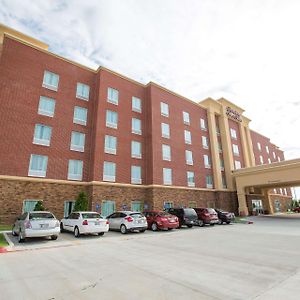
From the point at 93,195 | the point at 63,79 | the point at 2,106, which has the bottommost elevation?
the point at 93,195

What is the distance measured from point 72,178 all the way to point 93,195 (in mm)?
2912

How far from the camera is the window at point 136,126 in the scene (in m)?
29.9

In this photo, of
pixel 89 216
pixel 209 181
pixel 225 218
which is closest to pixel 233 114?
pixel 209 181

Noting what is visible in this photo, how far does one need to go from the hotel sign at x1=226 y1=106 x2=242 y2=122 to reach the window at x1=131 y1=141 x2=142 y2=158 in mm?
21919

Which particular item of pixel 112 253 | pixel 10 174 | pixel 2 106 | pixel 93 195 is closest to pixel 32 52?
pixel 2 106

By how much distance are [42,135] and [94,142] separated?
5346 mm

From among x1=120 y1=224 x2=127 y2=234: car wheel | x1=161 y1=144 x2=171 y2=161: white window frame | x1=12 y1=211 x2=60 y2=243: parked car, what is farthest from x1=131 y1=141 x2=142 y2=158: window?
x1=12 y1=211 x2=60 y2=243: parked car

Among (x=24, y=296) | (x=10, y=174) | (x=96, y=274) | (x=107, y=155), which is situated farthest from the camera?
(x=107, y=155)

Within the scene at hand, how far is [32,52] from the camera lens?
81.3 ft

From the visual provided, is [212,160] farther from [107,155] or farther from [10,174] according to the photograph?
[10,174]

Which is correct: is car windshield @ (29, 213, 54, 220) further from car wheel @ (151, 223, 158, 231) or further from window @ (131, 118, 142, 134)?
window @ (131, 118, 142, 134)

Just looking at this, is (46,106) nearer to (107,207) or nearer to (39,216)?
(107,207)

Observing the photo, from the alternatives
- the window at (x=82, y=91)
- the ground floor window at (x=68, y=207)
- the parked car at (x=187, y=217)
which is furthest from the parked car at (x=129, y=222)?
the window at (x=82, y=91)

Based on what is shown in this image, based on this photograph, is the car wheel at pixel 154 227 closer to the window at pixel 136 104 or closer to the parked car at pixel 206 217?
the parked car at pixel 206 217
